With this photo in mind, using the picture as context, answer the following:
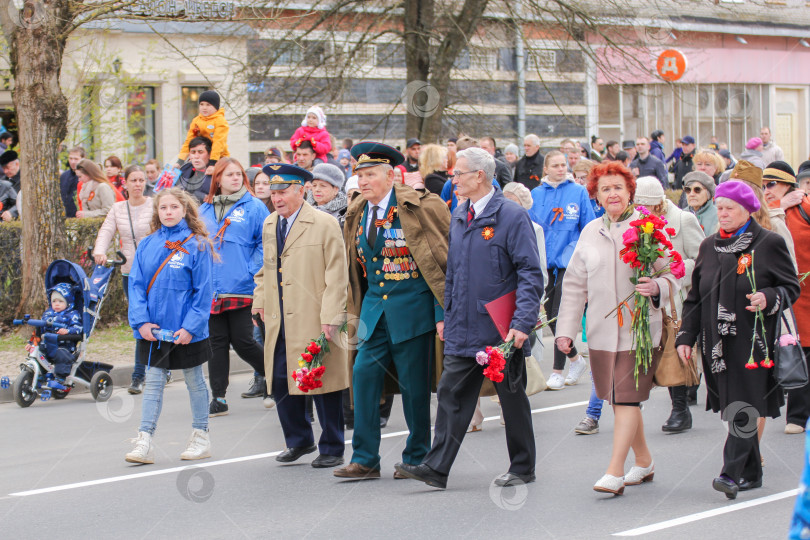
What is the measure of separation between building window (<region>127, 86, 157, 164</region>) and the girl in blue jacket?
55.6ft

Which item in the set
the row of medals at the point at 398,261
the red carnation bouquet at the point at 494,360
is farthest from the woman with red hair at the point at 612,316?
the row of medals at the point at 398,261

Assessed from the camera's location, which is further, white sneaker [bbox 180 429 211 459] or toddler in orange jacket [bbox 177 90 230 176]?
toddler in orange jacket [bbox 177 90 230 176]

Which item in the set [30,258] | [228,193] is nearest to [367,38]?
[30,258]

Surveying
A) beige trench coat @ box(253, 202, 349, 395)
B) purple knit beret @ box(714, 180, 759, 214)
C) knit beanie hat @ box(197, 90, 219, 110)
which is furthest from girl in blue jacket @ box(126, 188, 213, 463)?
knit beanie hat @ box(197, 90, 219, 110)

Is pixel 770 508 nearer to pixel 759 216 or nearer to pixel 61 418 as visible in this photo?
pixel 759 216

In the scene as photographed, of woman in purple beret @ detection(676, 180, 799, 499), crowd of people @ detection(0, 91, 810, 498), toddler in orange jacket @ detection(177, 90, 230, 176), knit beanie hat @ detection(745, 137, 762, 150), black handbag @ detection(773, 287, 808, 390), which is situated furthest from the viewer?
knit beanie hat @ detection(745, 137, 762, 150)

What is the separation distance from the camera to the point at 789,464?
7449 mm

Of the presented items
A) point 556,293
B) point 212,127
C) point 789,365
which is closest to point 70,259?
point 212,127

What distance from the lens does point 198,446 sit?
7.95 m

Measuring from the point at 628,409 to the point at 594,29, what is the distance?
521 inches

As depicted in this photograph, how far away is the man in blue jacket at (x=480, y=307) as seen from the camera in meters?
6.73

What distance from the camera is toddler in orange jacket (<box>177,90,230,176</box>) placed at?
12251 mm

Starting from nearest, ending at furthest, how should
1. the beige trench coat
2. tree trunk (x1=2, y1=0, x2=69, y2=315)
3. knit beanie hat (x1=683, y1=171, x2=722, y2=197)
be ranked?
the beige trench coat, knit beanie hat (x1=683, y1=171, x2=722, y2=197), tree trunk (x1=2, y1=0, x2=69, y2=315)

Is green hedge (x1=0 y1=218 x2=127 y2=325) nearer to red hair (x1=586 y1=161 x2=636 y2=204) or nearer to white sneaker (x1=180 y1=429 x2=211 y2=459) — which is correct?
white sneaker (x1=180 y1=429 x2=211 y2=459)
